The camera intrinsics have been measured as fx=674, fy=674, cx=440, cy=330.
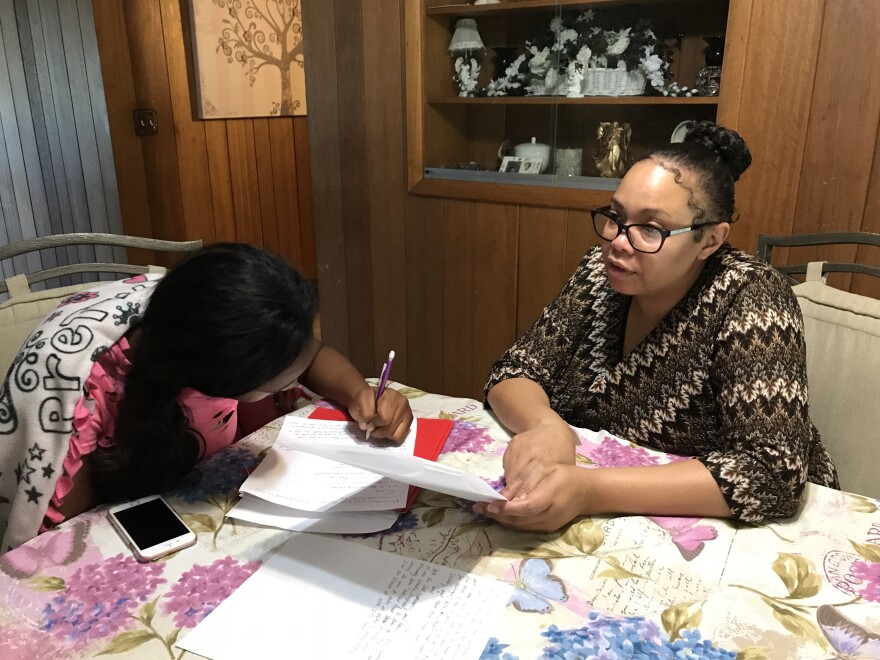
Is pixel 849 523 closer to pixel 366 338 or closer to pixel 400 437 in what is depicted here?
pixel 400 437

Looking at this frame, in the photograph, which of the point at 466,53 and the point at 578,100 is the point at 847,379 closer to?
the point at 578,100

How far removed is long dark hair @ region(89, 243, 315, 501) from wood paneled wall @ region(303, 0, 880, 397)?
141 centimetres

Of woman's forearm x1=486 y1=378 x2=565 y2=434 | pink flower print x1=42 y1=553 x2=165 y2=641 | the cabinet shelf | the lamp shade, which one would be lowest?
pink flower print x1=42 y1=553 x2=165 y2=641

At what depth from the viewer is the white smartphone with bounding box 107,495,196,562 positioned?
0.82 metres

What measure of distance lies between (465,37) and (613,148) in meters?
0.67

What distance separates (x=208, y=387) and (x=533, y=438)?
47 cm

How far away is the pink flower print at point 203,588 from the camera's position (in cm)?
73

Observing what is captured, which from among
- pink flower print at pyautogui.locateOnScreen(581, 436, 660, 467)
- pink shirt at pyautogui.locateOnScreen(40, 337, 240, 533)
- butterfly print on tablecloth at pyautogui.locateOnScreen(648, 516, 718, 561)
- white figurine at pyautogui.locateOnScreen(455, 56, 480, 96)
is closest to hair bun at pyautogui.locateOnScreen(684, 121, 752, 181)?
pink flower print at pyautogui.locateOnScreen(581, 436, 660, 467)

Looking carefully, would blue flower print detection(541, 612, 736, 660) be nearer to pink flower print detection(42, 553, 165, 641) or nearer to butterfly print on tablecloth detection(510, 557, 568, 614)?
butterfly print on tablecloth detection(510, 557, 568, 614)

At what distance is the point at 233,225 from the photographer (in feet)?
12.8

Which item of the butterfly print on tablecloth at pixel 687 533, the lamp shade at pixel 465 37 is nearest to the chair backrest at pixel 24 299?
the butterfly print on tablecloth at pixel 687 533

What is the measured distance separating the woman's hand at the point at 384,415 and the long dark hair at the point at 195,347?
212 mm

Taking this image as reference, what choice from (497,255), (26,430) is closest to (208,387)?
(26,430)

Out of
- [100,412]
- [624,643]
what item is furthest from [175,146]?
[624,643]
